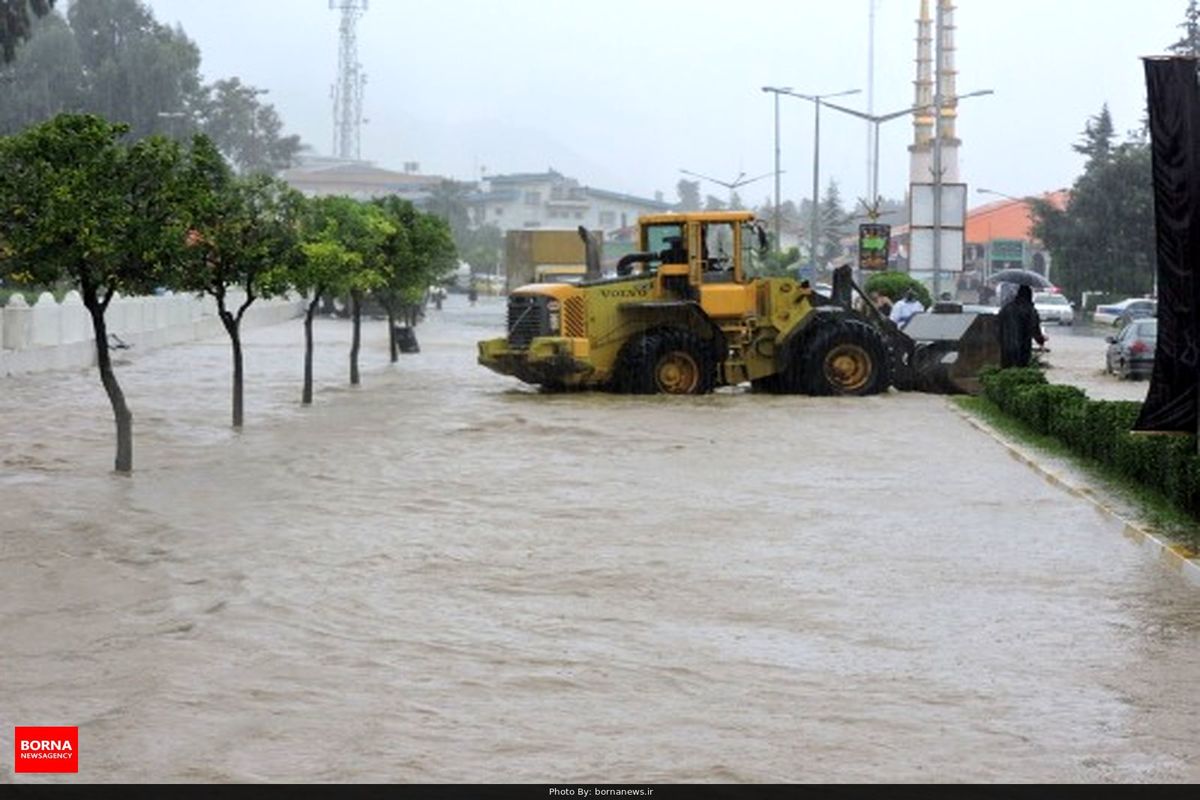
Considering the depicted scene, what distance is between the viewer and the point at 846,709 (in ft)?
33.0

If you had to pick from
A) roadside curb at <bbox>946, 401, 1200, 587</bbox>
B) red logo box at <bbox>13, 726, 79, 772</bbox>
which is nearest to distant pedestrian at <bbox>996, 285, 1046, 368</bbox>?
roadside curb at <bbox>946, 401, 1200, 587</bbox>

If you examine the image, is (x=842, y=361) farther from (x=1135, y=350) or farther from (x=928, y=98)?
(x=928, y=98)

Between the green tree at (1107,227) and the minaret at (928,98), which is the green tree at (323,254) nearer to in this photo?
the green tree at (1107,227)

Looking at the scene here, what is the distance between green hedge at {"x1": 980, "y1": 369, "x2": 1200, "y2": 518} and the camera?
17297mm

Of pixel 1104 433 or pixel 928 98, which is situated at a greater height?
pixel 928 98

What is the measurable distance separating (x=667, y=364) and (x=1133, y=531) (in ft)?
55.1

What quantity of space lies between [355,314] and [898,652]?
28.4 meters

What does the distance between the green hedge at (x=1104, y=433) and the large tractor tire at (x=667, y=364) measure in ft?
13.8

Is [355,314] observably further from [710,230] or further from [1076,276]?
[1076,276]

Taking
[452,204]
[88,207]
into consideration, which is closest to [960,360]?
[88,207]

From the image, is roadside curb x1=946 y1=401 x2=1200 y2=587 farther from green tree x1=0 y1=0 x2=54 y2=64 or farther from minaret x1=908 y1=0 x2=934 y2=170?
minaret x1=908 y1=0 x2=934 y2=170

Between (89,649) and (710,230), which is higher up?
(710,230)

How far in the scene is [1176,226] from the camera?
15.3 meters

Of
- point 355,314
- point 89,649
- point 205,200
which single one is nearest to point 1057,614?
point 89,649
